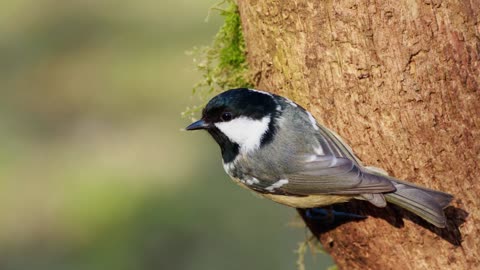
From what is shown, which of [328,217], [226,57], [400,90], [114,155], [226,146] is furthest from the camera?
[114,155]

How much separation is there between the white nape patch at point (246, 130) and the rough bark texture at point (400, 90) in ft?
0.61

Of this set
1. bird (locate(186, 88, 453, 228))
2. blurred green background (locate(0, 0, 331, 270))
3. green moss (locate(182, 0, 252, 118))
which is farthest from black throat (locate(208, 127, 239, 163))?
blurred green background (locate(0, 0, 331, 270))

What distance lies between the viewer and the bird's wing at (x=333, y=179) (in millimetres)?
2762

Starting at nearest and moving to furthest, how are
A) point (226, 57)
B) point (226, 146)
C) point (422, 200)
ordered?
point (422, 200) → point (226, 146) → point (226, 57)

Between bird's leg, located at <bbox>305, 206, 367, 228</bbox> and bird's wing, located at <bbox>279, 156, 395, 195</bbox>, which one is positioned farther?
bird's leg, located at <bbox>305, 206, 367, 228</bbox>

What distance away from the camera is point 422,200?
8.88 ft

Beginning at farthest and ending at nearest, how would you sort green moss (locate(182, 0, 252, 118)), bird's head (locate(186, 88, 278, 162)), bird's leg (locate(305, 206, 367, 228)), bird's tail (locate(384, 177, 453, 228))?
green moss (locate(182, 0, 252, 118)) < bird's leg (locate(305, 206, 367, 228)) < bird's head (locate(186, 88, 278, 162)) < bird's tail (locate(384, 177, 453, 228))

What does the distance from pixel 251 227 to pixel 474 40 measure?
9.60 feet

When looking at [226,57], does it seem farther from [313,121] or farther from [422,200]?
[422,200]

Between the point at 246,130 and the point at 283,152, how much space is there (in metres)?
0.18

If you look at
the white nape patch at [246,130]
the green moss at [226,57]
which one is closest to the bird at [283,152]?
the white nape patch at [246,130]

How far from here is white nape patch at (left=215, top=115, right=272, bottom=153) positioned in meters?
3.01

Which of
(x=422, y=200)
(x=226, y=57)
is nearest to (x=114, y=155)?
(x=226, y=57)

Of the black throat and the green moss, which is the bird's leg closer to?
the black throat
